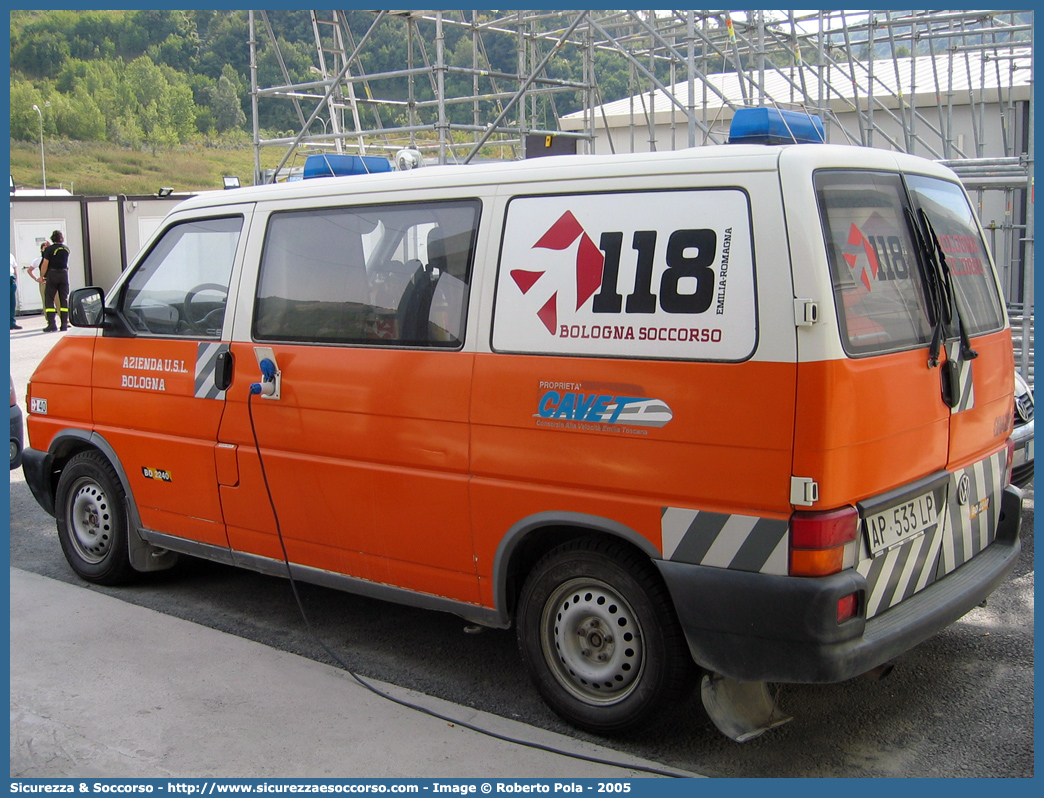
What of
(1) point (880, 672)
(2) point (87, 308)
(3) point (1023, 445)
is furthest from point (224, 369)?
(3) point (1023, 445)

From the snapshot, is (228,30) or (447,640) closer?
(447,640)

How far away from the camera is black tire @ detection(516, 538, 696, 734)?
352 cm

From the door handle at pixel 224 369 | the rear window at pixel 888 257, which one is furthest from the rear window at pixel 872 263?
the door handle at pixel 224 369

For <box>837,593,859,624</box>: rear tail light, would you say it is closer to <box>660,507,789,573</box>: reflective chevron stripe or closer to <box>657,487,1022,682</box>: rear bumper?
<box>657,487,1022,682</box>: rear bumper

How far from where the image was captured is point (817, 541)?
3129 millimetres

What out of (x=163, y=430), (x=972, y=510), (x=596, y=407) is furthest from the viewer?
(x=163, y=430)

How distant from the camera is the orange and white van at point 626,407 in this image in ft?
10.5

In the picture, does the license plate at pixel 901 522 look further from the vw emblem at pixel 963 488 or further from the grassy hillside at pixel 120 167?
the grassy hillside at pixel 120 167

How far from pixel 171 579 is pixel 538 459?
10.2ft

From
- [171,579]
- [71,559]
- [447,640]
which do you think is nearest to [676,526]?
[447,640]

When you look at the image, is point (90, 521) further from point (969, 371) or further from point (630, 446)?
point (969, 371)

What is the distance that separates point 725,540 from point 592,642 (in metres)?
0.78

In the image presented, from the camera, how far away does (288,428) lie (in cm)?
452
